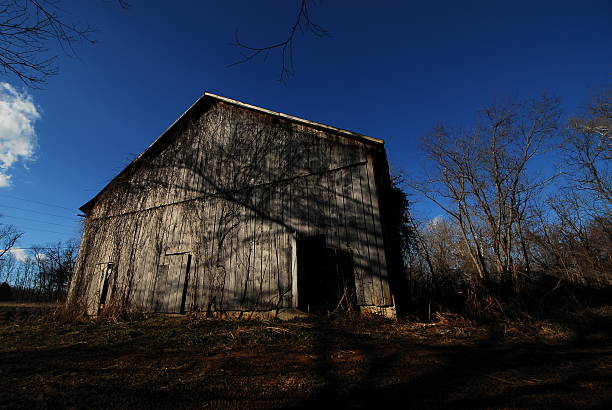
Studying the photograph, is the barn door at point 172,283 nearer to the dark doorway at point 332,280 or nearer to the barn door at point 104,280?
the barn door at point 104,280

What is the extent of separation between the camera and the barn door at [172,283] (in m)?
8.62

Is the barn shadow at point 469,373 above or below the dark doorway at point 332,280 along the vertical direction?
below

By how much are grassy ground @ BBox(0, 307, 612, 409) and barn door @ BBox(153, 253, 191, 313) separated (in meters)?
3.12

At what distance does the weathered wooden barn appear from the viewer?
698 cm

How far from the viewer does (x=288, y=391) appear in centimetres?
250

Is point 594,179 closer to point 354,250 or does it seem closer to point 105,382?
point 354,250

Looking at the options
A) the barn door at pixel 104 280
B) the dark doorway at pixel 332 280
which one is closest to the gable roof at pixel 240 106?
the dark doorway at pixel 332 280

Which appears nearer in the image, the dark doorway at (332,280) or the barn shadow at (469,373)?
the barn shadow at (469,373)

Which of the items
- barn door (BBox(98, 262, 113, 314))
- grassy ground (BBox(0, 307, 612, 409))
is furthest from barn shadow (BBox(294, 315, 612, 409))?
barn door (BBox(98, 262, 113, 314))

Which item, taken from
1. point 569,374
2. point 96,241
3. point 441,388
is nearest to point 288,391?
point 441,388

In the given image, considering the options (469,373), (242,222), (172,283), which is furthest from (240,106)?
(469,373)

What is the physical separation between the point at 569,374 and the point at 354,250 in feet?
14.2

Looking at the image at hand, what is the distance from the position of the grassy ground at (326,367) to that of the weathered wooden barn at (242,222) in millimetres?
1970

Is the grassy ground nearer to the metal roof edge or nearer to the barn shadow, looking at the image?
the barn shadow
